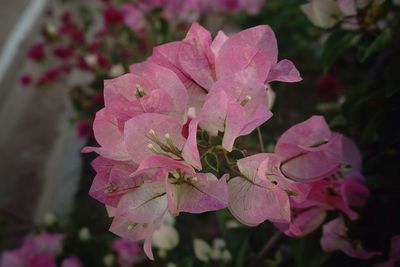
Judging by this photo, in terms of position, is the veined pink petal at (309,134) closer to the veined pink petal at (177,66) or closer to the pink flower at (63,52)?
the veined pink petal at (177,66)

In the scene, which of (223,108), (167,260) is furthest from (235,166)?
(167,260)

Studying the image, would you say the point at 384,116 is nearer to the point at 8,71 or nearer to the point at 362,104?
the point at 362,104

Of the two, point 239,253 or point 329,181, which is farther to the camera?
point 239,253

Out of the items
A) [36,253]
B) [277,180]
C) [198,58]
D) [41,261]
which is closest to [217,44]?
[198,58]

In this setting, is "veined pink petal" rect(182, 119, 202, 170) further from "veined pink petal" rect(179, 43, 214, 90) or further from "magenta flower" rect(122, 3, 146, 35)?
"magenta flower" rect(122, 3, 146, 35)

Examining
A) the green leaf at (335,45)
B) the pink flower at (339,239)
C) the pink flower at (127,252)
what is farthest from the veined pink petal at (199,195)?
the pink flower at (127,252)

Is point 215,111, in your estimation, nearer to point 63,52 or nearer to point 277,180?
point 277,180

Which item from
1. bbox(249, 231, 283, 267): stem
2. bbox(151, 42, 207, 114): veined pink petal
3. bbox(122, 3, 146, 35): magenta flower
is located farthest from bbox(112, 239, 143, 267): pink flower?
bbox(122, 3, 146, 35): magenta flower

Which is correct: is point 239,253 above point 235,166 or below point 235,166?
below

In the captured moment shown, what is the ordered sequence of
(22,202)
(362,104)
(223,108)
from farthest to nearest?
(22,202) < (362,104) < (223,108)
